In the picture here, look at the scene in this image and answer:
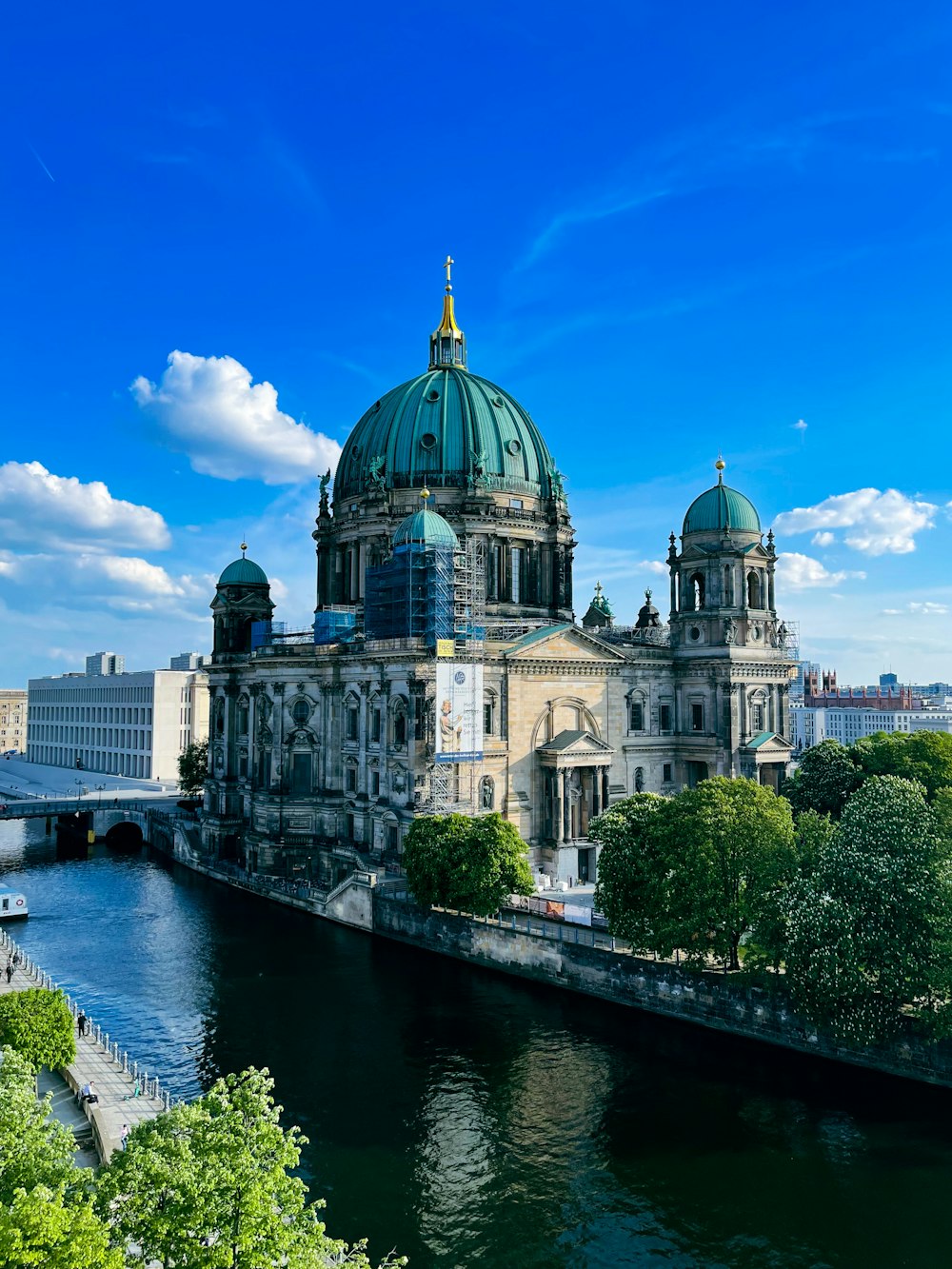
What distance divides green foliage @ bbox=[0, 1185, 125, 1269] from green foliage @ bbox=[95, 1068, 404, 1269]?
1111 mm

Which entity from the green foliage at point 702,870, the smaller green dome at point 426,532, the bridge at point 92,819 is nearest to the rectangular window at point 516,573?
the smaller green dome at point 426,532

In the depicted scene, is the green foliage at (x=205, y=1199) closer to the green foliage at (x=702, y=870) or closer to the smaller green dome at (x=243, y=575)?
the green foliage at (x=702, y=870)

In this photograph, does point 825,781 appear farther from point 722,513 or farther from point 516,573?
point 516,573

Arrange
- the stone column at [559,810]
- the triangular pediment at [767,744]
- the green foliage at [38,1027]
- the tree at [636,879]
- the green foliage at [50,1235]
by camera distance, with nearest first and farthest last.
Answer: the green foliage at [50,1235]
the green foliage at [38,1027]
the tree at [636,879]
the stone column at [559,810]
the triangular pediment at [767,744]

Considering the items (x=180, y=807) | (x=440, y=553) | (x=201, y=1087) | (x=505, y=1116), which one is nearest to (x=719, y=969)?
(x=505, y=1116)

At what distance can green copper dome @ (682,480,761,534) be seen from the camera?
9762cm

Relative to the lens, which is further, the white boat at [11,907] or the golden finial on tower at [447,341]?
the golden finial on tower at [447,341]

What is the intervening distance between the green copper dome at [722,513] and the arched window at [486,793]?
33.2 metres

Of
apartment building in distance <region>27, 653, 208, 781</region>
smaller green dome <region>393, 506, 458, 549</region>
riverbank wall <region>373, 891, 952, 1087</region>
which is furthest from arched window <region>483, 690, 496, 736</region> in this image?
apartment building in distance <region>27, 653, 208, 781</region>

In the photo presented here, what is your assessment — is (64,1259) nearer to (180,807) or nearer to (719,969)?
(719,969)

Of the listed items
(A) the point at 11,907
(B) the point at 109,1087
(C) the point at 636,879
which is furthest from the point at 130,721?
(B) the point at 109,1087

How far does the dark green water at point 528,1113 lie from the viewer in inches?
1382

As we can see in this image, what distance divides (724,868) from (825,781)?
32917mm

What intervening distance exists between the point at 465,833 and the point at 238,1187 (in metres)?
45.5
